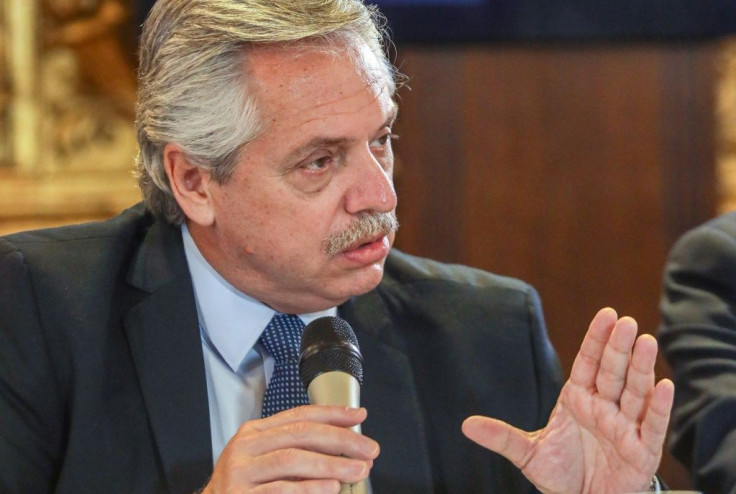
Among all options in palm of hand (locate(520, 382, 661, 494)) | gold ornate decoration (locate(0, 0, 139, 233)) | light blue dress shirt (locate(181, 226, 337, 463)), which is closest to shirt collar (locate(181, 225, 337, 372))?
light blue dress shirt (locate(181, 226, 337, 463))

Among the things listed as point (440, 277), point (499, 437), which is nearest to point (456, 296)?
point (440, 277)

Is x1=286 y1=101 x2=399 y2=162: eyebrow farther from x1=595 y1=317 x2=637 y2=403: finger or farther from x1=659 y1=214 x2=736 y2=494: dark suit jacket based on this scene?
x1=659 y1=214 x2=736 y2=494: dark suit jacket

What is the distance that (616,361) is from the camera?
5.35 ft

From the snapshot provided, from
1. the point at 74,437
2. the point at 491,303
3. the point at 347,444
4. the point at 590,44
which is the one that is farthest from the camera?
the point at 590,44

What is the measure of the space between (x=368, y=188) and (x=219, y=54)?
1.07 ft

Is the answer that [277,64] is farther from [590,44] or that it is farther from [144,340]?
[590,44]

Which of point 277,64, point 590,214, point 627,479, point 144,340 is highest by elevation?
point 277,64

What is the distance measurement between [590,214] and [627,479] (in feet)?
6.59

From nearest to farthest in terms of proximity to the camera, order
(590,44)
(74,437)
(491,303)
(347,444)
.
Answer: (347,444) → (74,437) → (491,303) → (590,44)

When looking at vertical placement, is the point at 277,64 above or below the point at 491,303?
above

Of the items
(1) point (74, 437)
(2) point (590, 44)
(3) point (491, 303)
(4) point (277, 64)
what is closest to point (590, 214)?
(2) point (590, 44)

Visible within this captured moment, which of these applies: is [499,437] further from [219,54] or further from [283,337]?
[219,54]

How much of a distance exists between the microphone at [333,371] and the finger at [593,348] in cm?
36

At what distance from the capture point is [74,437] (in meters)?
1.78
